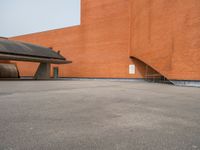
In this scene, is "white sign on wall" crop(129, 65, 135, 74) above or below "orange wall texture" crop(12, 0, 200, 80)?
below

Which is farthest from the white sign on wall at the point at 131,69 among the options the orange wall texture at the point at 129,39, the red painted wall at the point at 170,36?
the red painted wall at the point at 170,36

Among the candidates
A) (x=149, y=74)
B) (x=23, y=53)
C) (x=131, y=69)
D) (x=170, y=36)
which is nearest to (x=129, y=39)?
(x=131, y=69)

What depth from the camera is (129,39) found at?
66.7ft

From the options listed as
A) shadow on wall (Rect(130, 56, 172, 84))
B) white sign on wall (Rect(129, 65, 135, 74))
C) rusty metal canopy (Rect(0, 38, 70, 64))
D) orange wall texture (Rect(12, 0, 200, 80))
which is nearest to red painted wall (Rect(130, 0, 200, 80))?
orange wall texture (Rect(12, 0, 200, 80))

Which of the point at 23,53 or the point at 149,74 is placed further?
the point at 149,74

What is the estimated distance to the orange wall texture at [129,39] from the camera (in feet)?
39.0

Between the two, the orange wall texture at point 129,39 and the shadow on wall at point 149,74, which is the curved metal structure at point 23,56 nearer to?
the orange wall texture at point 129,39

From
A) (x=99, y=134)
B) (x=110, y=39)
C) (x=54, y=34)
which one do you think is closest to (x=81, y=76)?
(x=110, y=39)

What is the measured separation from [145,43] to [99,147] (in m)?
16.2

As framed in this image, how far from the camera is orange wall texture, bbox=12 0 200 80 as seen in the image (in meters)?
11.9

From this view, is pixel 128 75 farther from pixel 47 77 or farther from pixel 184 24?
pixel 47 77

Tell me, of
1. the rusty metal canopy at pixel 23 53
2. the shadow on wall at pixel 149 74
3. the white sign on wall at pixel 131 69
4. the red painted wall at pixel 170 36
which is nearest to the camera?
the red painted wall at pixel 170 36

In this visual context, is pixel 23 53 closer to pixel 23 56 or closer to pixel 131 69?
pixel 23 56

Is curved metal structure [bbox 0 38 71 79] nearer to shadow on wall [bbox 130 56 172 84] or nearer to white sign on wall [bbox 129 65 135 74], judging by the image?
white sign on wall [bbox 129 65 135 74]
